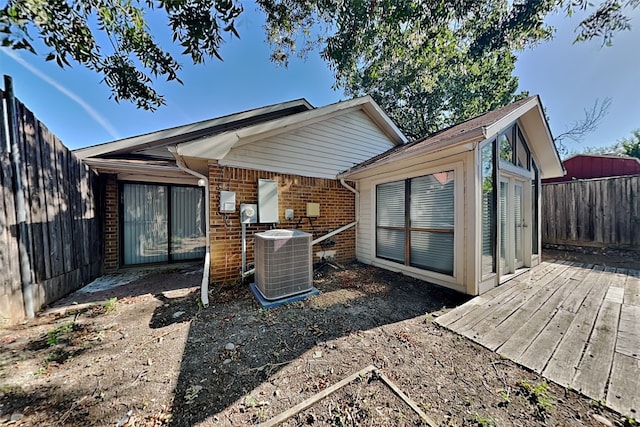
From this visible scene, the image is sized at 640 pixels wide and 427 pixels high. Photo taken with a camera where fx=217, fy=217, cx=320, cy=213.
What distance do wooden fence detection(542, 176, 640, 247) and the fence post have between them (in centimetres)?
1373

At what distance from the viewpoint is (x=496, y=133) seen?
3717 millimetres

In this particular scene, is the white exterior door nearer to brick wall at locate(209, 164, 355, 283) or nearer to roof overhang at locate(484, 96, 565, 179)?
roof overhang at locate(484, 96, 565, 179)

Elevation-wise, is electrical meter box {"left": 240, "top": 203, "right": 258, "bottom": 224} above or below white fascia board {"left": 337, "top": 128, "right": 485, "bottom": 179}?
below

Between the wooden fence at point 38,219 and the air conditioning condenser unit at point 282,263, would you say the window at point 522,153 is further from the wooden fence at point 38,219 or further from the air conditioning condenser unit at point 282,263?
the wooden fence at point 38,219

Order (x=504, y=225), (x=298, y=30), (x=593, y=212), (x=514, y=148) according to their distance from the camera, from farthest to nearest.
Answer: (x=593, y=212) < (x=298, y=30) < (x=514, y=148) < (x=504, y=225)

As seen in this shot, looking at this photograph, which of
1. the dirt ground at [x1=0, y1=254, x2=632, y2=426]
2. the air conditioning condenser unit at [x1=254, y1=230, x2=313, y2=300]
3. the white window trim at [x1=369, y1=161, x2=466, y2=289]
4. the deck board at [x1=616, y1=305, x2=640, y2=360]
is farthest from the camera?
the white window trim at [x1=369, y1=161, x2=466, y2=289]

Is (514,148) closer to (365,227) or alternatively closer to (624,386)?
(365,227)

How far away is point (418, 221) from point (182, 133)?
616 centimetres

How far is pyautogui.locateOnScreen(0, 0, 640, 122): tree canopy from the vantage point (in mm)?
3529

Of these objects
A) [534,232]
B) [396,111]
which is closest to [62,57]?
[534,232]

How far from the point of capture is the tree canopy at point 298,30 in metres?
3.53

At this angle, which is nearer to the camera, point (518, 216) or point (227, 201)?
point (227, 201)

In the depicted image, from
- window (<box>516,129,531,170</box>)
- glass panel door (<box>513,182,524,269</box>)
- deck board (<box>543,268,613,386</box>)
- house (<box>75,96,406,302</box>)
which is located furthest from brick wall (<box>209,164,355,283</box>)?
deck board (<box>543,268,613,386</box>)

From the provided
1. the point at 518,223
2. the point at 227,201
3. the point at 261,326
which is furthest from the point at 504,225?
the point at 227,201
